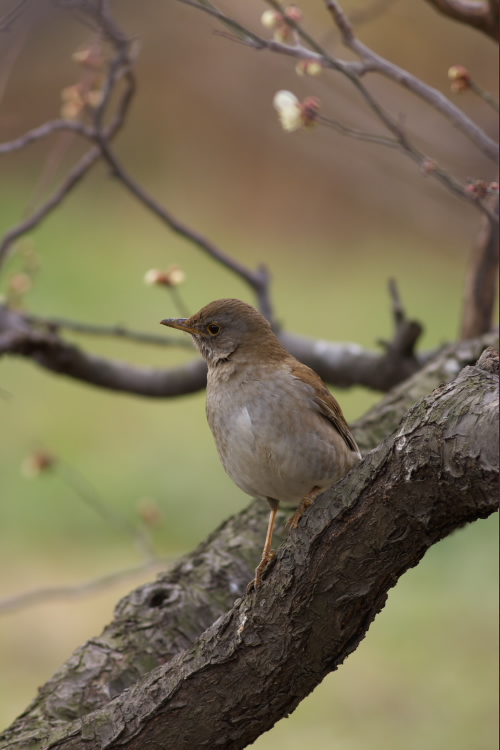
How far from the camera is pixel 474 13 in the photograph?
3.50 m

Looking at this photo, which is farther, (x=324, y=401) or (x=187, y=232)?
(x=187, y=232)

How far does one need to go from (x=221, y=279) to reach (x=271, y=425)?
1217 cm

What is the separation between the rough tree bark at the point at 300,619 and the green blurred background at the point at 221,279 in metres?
1.70

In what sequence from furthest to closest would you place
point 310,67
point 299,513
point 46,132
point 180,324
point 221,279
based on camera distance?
point 221,279, point 46,132, point 180,324, point 310,67, point 299,513

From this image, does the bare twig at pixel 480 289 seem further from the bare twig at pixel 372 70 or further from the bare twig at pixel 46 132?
the bare twig at pixel 46 132

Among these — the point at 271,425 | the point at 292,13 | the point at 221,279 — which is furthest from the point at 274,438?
the point at 221,279

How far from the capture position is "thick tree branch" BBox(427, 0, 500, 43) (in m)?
3.38

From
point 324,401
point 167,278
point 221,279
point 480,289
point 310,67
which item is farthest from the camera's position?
A: point 221,279

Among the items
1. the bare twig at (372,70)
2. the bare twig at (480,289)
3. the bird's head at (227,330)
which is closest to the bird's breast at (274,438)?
the bird's head at (227,330)

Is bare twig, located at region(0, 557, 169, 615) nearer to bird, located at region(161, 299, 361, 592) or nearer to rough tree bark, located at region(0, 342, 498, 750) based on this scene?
rough tree bark, located at region(0, 342, 498, 750)

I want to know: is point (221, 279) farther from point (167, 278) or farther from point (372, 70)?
point (372, 70)

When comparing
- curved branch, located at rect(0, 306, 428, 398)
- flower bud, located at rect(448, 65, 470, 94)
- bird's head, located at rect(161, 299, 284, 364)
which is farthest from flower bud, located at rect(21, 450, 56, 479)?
flower bud, located at rect(448, 65, 470, 94)

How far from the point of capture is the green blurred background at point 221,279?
6.44m

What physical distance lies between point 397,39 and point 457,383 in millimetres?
12107
